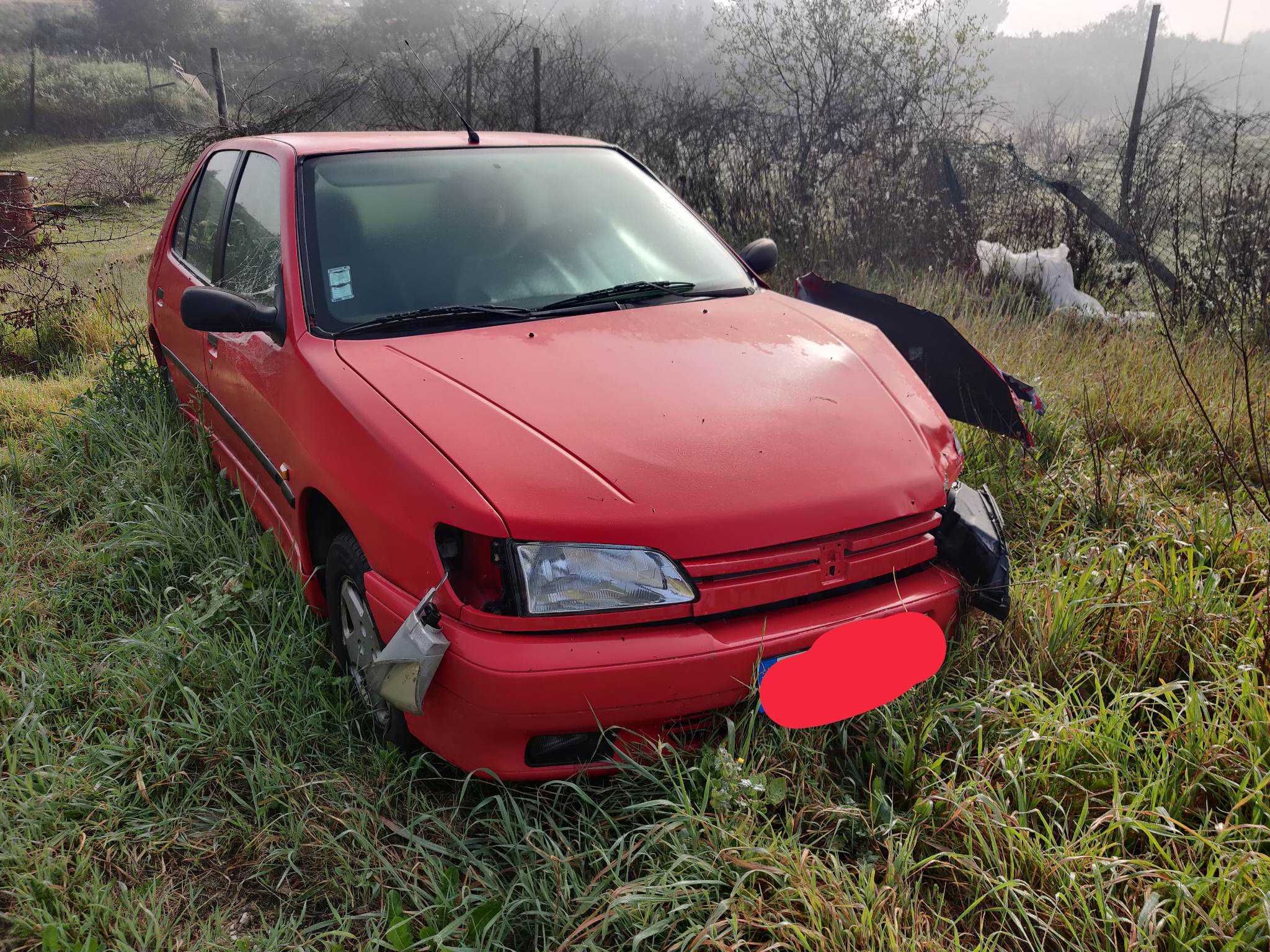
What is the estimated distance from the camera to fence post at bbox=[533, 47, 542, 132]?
9070mm

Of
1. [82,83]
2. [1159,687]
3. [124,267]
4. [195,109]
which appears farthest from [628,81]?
[82,83]

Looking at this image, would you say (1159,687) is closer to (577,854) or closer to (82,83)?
(577,854)

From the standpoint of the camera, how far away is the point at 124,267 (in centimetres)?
942

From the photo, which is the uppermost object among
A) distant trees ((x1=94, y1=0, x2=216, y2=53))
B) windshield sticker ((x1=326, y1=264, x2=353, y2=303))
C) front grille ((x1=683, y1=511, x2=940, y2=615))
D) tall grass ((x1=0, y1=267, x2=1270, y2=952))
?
distant trees ((x1=94, y1=0, x2=216, y2=53))

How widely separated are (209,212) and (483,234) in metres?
1.59

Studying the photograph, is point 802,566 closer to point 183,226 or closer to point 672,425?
point 672,425

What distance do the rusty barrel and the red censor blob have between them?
6.40 m

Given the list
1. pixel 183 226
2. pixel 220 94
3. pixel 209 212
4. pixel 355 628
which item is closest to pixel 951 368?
pixel 355 628

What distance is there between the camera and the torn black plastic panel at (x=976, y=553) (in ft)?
7.52

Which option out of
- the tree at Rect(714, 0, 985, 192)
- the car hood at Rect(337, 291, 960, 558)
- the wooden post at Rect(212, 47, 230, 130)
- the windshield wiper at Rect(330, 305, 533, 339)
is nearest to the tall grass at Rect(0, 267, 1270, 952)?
the car hood at Rect(337, 291, 960, 558)

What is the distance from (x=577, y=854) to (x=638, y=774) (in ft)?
0.74

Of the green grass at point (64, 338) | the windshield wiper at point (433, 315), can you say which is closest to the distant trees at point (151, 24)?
the green grass at point (64, 338)

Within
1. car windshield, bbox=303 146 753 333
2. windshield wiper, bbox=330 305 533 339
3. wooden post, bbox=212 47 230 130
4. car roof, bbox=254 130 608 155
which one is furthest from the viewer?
wooden post, bbox=212 47 230 130

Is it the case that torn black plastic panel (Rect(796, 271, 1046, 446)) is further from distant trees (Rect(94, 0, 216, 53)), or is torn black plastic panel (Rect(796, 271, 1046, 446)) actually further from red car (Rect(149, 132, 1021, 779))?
distant trees (Rect(94, 0, 216, 53))
